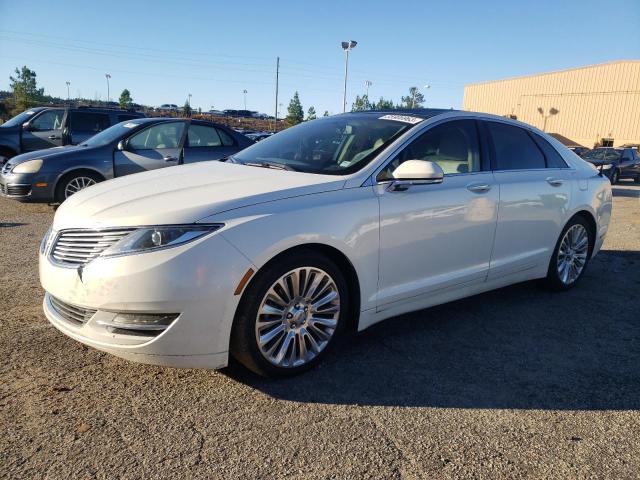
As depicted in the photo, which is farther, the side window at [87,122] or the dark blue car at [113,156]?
the side window at [87,122]

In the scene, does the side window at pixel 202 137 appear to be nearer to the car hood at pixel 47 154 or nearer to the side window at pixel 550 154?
the car hood at pixel 47 154

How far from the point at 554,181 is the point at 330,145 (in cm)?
219

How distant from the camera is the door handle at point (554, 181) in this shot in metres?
4.57

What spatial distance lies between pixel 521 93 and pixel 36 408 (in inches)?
2097

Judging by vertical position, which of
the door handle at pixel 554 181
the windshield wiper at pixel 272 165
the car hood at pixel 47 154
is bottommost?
the car hood at pixel 47 154

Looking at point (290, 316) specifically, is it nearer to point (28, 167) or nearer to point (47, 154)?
point (28, 167)

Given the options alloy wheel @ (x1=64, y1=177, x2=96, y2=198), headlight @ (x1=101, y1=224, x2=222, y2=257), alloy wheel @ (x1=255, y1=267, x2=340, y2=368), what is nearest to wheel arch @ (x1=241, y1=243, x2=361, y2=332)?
alloy wheel @ (x1=255, y1=267, x2=340, y2=368)

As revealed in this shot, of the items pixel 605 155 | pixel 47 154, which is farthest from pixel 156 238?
pixel 605 155

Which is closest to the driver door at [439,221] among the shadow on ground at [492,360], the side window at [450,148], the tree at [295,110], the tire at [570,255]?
the side window at [450,148]

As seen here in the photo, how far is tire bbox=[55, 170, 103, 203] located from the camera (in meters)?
7.90

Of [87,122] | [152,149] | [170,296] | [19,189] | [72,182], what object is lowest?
[19,189]

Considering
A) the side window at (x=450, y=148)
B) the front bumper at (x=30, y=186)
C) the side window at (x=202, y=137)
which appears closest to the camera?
the side window at (x=450, y=148)

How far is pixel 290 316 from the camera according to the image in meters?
3.01

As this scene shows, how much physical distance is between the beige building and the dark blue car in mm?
42597
